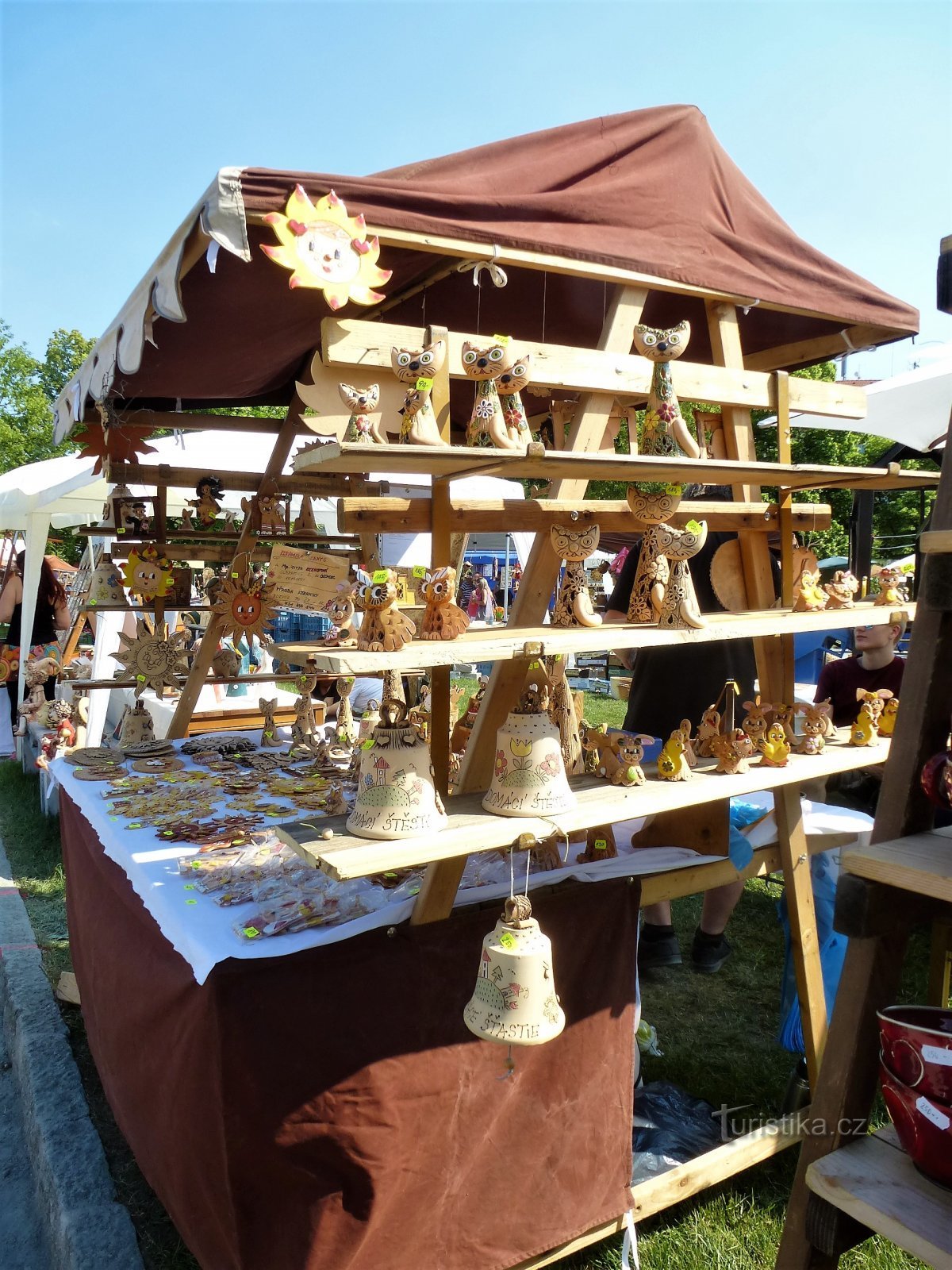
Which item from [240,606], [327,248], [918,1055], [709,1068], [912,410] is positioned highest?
[912,410]

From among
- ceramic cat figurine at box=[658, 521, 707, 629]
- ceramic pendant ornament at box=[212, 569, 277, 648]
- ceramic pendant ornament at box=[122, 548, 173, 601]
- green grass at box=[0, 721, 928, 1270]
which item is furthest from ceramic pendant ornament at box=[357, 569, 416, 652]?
ceramic pendant ornament at box=[122, 548, 173, 601]

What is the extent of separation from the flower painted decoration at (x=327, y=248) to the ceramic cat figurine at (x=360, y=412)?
0.76 feet

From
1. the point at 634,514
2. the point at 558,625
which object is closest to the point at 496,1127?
the point at 558,625

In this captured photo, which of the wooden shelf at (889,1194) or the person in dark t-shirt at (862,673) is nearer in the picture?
the wooden shelf at (889,1194)

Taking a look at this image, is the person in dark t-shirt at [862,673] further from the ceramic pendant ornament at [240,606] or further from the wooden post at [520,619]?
the ceramic pendant ornament at [240,606]

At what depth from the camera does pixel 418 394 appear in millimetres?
1842

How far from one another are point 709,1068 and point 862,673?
1.88 m

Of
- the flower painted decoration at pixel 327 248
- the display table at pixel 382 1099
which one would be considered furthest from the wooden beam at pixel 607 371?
the display table at pixel 382 1099

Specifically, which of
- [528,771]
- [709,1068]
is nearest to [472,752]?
[528,771]

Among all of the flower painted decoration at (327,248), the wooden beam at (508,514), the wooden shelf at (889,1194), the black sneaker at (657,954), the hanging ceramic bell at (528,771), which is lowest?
the black sneaker at (657,954)

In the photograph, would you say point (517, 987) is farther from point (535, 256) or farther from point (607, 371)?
point (535, 256)

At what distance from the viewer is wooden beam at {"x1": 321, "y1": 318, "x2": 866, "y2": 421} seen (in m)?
1.85

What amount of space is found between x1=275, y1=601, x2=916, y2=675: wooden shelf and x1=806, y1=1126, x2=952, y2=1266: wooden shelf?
93 cm

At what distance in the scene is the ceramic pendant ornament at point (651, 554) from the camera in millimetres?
2152
